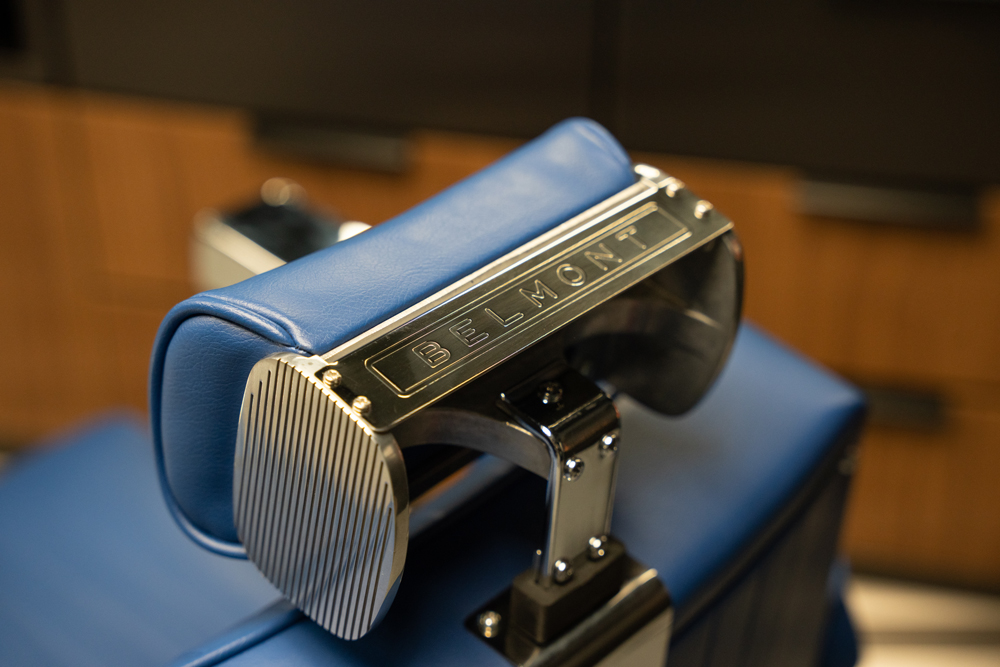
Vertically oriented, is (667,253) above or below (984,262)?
above

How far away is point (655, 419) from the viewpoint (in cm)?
52

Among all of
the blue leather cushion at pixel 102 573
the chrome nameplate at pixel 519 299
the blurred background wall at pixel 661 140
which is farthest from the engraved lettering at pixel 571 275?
the blurred background wall at pixel 661 140

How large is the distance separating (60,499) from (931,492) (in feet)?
3.51

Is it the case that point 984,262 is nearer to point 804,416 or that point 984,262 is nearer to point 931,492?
point 931,492

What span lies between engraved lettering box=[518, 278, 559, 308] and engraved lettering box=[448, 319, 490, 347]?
0.03 metres

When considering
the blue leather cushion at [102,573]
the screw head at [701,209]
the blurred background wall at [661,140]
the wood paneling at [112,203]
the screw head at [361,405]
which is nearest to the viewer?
the screw head at [361,405]

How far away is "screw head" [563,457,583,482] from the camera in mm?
378

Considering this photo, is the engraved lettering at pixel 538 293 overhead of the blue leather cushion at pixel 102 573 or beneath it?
overhead

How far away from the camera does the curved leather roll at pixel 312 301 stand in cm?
36

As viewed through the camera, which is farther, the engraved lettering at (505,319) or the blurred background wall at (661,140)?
the blurred background wall at (661,140)

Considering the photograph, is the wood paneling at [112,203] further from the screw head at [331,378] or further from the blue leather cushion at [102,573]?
the screw head at [331,378]

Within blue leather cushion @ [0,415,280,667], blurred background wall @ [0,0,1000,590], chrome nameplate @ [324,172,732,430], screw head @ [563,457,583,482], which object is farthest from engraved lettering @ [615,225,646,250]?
blurred background wall @ [0,0,1000,590]

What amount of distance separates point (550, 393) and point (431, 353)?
2.5 inches

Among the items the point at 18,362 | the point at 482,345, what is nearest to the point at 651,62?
the point at 482,345
